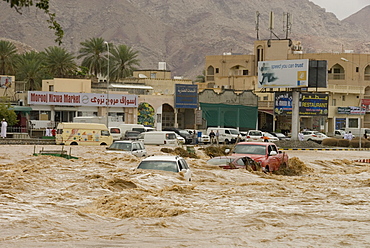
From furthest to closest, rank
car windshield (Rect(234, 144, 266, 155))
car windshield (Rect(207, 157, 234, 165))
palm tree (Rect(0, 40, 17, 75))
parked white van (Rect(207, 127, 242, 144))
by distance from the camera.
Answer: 1. palm tree (Rect(0, 40, 17, 75))
2. parked white van (Rect(207, 127, 242, 144))
3. car windshield (Rect(234, 144, 266, 155))
4. car windshield (Rect(207, 157, 234, 165))

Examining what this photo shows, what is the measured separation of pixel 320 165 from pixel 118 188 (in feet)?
69.1

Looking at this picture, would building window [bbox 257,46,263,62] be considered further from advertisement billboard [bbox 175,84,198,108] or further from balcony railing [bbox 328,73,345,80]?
advertisement billboard [bbox 175,84,198,108]

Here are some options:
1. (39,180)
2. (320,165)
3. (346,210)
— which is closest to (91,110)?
(320,165)

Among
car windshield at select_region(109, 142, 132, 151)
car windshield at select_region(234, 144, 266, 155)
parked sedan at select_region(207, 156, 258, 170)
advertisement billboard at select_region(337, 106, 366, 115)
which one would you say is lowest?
parked sedan at select_region(207, 156, 258, 170)

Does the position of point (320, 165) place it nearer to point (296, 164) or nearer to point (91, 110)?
point (296, 164)

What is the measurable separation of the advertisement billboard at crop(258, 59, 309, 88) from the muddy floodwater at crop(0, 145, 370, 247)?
35.1 m

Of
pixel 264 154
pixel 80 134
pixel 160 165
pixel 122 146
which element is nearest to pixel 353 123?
pixel 80 134

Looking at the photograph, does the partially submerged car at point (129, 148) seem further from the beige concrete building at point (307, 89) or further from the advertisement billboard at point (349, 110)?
the advertisement billboard at point (349, 110)

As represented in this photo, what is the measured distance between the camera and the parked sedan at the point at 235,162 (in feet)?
89.8

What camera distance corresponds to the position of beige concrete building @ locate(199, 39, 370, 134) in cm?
8362

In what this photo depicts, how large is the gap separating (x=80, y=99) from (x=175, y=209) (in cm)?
4923

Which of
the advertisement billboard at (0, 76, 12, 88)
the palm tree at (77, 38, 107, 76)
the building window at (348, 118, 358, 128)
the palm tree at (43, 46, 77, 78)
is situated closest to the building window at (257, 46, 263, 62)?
the building window at (348, 118, 358, 128)

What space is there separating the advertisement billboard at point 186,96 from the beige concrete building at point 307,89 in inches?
289

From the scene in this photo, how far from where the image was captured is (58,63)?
88.5m
